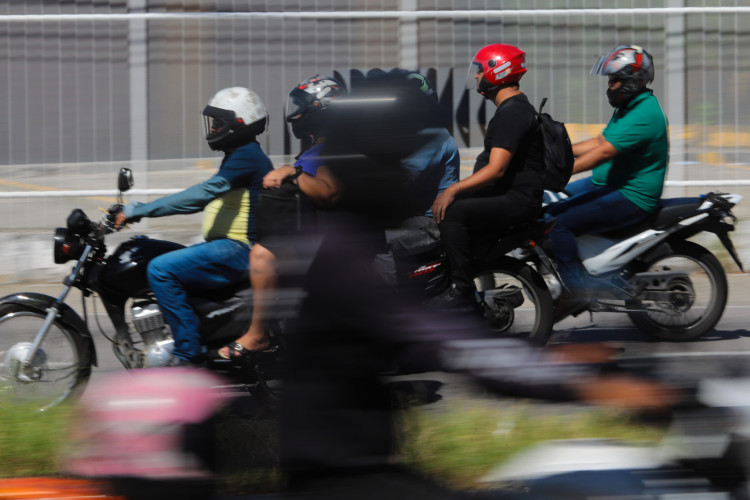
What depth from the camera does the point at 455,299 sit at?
5.89 m

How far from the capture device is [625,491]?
2234mm

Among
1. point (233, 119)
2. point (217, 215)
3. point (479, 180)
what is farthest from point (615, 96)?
point (217, 215)

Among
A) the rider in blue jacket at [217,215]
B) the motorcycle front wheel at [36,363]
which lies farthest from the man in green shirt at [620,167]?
the motorcycle front wheel at [36,363]

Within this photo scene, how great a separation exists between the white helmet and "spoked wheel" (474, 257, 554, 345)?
159cm

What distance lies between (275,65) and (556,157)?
450 cm

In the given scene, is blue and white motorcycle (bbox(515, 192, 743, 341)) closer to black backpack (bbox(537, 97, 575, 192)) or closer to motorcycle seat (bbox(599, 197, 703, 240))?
motorcycle seat (bbox(599, 197, 703, 240))

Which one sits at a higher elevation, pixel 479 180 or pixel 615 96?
pixel 615 96

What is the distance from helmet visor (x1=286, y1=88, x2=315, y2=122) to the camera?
5.55 m

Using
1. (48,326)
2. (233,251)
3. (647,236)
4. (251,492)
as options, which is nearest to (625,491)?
(251,492)

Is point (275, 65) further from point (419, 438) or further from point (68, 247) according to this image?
point (419, 438)

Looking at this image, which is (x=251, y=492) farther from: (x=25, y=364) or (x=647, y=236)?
(x=647, y=236)

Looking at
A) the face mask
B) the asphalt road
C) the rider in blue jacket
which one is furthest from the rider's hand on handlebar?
the face mask

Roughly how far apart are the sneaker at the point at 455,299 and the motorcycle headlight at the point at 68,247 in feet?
5.93

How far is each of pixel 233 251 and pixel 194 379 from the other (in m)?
2.69
